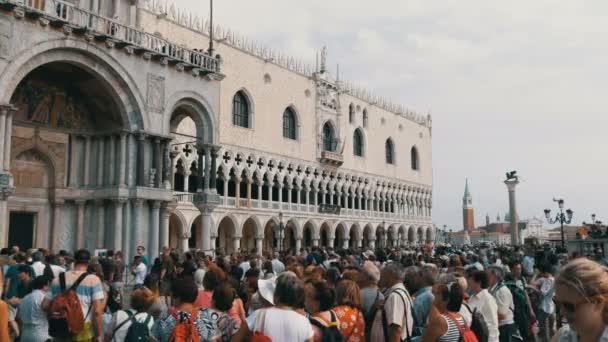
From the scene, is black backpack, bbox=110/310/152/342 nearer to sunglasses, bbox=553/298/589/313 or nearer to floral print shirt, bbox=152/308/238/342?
floral print shirt, bbox=152/308/238/342

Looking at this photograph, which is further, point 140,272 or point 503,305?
point 140,272

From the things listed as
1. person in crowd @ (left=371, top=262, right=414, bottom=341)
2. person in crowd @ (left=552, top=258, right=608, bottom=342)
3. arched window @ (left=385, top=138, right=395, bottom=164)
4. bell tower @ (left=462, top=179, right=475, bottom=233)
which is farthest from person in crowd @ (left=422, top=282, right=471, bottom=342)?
bell tower @ (left=462, top=179, right=475, bottom=233)

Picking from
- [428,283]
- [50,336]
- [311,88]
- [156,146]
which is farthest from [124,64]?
[311,88]

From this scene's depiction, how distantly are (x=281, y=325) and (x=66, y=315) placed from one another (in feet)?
8.57

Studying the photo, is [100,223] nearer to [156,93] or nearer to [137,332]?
[156,93]

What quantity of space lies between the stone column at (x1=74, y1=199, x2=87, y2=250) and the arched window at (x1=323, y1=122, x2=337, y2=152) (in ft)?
85.8

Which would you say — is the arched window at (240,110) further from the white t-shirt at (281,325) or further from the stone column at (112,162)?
the white t-shirt at (281,325)

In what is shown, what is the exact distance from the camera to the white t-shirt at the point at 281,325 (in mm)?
3355

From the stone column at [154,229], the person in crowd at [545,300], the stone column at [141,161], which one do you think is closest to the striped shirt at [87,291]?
the person in crowd at [545,300]

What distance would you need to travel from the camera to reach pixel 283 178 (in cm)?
3494

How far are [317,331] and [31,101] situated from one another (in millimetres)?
13752

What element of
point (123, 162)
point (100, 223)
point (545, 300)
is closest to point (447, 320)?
point (545, 300)

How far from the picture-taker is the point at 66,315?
4949 millimetres

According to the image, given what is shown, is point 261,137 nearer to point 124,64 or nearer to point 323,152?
point 323,152
